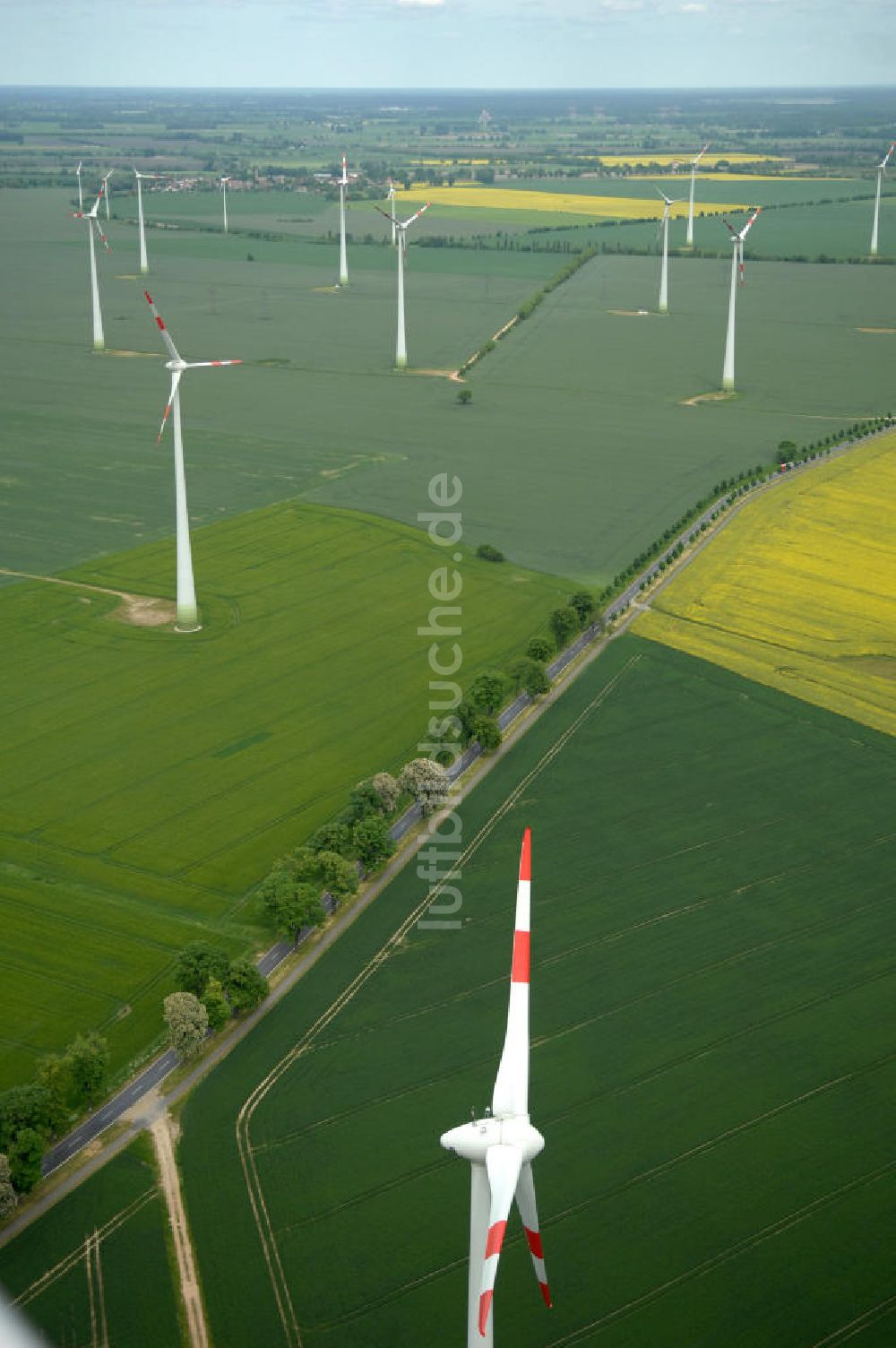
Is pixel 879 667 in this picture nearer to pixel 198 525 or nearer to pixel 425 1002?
pixel 425 1002

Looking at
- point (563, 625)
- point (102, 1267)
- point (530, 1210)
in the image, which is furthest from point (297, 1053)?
point (563, 625)

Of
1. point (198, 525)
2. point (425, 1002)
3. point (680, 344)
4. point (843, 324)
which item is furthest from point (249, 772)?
point (843, 324)

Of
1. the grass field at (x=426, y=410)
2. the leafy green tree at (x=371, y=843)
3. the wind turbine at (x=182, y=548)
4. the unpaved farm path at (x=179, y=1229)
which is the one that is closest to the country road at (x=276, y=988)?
the unpaved farm path at (x=179, y=1229)

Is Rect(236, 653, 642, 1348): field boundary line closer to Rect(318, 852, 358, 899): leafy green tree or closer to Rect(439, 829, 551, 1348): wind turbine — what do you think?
Rect(318, 852, 358, 899): leafy green tree

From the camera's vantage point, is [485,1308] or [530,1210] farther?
[530,1210]

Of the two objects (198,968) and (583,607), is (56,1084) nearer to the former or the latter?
(198,968)

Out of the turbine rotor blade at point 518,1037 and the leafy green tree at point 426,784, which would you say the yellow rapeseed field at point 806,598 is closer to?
the leafy green tree at point 426,784

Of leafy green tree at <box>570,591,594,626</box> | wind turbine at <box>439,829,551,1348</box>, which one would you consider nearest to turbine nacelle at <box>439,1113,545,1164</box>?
wind turbine at <box>439,829,551,1348</box>
